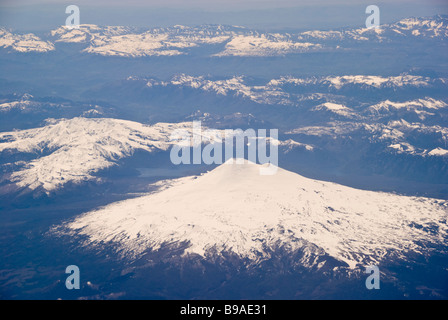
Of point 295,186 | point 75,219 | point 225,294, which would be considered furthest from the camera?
point 75,219

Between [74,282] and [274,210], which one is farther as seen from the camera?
[274,210]

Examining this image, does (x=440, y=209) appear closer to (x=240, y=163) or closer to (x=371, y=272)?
(x=371, y=272)

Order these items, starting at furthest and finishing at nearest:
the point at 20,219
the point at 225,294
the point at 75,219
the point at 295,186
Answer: the point at 20,219 < the point at 75,219 < the point at 295,186 < the point at 225,294

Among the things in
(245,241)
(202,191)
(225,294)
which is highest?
(202,191)

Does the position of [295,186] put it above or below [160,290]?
above

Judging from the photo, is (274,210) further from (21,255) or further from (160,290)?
(21,255)

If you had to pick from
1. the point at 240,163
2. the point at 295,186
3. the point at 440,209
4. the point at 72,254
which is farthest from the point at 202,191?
the point at 440,209
